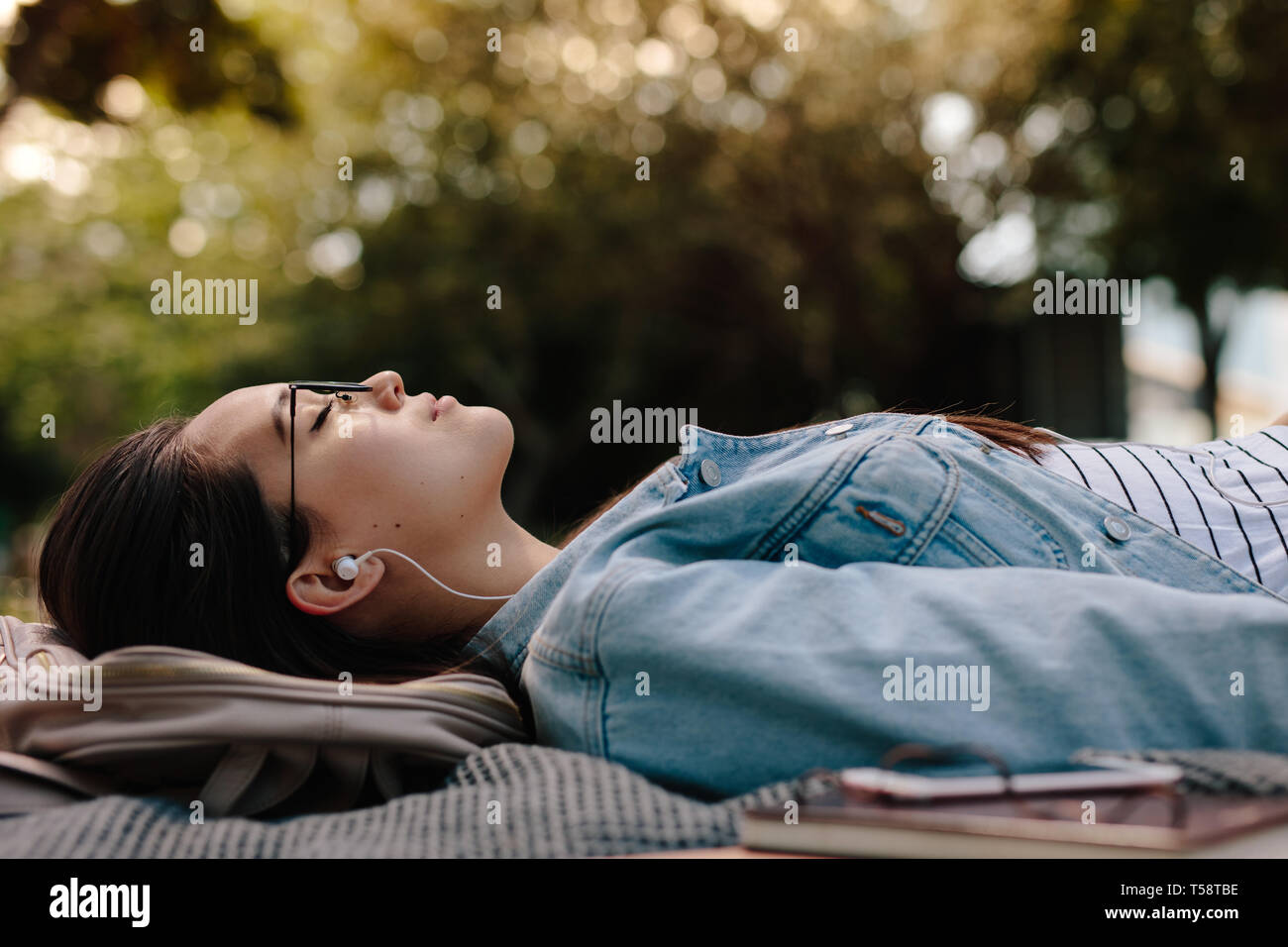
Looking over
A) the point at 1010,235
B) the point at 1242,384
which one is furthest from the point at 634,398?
the point at 1242,384

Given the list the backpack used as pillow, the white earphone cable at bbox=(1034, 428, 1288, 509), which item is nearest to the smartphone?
the backpack used as pillow

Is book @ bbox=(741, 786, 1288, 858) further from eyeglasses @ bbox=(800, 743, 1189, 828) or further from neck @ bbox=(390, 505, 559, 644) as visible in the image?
neck @ bbox=(390, 505, 559, 644)

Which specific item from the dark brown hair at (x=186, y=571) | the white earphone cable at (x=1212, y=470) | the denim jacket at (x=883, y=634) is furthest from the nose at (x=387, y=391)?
the white earphone cable at (x=1212, y=470)

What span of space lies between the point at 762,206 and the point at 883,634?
42.4 feet

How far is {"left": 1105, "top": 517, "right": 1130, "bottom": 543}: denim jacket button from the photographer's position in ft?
6.85

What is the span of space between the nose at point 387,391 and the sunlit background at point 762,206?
30.3ft

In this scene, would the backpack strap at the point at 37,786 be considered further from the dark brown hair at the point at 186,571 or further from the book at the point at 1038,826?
the book at the point at 1038,826

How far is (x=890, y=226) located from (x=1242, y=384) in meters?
10.8

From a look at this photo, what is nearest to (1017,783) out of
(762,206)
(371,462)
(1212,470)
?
(1212,470)

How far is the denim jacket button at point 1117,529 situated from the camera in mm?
2088

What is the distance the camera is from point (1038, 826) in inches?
48.8

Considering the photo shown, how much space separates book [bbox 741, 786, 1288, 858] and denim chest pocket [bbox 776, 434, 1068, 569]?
65 cm

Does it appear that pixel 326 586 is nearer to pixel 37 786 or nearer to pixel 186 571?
pixel 186 571
